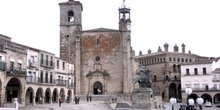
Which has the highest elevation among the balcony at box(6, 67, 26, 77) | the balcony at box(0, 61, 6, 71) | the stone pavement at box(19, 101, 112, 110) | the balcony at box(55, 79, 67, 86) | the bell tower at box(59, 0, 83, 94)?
the bell tower at box(59, 0, 83, 94)

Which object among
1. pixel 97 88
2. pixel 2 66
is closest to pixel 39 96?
pixel 2 66

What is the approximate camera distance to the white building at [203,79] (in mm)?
66000

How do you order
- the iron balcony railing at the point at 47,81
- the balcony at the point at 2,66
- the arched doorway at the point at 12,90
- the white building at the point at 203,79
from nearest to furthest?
the balcony at the point at 2,66
the arched doorway at the point at 12,90
the iron balcony railing at the point at 47,81
the white building at the point at 203,79

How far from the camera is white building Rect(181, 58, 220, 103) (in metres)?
66.0

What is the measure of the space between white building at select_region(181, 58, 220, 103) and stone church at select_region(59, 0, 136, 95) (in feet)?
46.9

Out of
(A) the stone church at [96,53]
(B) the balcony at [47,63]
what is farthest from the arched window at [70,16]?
(B) the balcony at [47,63]

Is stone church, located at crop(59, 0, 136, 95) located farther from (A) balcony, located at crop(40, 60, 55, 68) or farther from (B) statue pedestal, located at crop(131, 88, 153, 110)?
(B) statue pedestal, located at crop(131, 88, 153, 110)

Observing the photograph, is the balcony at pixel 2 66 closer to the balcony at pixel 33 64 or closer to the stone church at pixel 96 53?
the balcony at pixel 33 64

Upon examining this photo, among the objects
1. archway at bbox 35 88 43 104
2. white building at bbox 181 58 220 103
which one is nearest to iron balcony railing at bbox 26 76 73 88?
archway at bbox 35 88 43 104

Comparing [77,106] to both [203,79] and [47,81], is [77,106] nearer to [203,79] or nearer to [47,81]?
[47,81]

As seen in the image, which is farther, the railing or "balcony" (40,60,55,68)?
"balcony" (40,60,55,68)

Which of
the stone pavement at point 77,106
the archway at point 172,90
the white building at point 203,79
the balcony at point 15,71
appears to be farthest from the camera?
the archway at point 172,90

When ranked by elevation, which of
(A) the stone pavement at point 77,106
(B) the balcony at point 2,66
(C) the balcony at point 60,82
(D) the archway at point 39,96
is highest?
(B) the balcony at point 2,66

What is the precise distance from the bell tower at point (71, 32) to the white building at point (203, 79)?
23.1 metres
